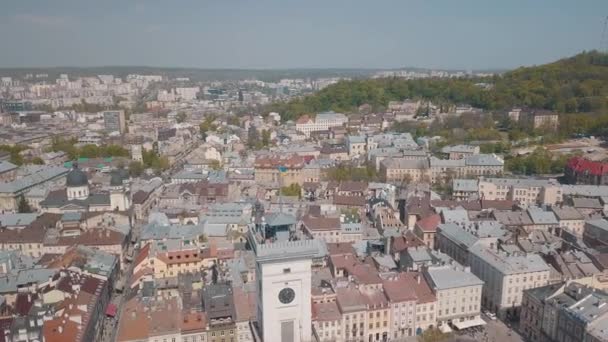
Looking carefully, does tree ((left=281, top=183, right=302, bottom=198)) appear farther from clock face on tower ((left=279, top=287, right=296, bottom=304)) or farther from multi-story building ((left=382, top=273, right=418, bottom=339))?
clock face on tower ((left=279, top=287, right=296, bottom=304))

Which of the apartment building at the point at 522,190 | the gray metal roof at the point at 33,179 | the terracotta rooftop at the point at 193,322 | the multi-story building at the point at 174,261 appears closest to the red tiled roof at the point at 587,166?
the apartment building at the point at 522,190

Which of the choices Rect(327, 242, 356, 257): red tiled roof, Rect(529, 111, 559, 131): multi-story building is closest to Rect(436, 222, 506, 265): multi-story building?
Rect(327, 242, 356, 257): red tiled roof

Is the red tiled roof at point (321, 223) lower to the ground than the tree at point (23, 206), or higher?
higher

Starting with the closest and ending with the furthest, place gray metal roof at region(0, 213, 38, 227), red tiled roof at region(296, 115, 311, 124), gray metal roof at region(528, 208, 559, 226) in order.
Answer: gray metal roof at region(528, 208, 559, 226) → gray metal roof at region(0, 213, 38, 227) → red tiled roof at region(296, 115, 311, 124)

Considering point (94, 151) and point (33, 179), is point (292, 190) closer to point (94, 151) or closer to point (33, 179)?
point (33, 179)

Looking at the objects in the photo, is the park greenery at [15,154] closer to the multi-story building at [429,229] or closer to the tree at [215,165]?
the tree at [215,165]

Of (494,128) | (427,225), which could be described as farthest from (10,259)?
(494,128)
